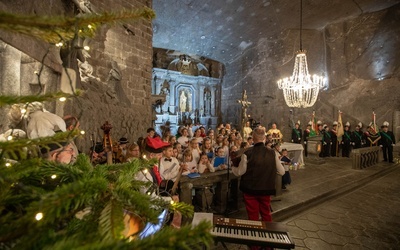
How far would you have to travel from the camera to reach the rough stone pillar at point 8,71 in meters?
3.29

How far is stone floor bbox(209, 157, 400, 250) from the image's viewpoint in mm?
3447

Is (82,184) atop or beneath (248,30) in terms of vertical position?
beneath

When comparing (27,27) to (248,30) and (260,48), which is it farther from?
(260,48)

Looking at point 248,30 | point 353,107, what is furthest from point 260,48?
point 353,107

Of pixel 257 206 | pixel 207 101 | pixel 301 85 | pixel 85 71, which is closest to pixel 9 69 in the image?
pixel 85 71

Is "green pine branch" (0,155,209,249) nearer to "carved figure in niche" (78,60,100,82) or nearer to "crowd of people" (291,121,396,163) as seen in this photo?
"carved figure in niche" (78,60,100,82)

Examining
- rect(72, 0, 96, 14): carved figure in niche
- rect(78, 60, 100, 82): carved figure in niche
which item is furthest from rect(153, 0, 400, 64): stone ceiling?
rect(78, 60, 100, 82): carved figure in niche

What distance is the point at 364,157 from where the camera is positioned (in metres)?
8.30

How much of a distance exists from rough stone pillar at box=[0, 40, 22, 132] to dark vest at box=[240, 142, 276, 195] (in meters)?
3.93

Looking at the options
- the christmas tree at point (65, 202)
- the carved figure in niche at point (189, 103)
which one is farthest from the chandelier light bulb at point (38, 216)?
the carved figure in niche at point (189, 103)

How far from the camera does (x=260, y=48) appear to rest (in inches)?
569

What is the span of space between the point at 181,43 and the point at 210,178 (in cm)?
1187

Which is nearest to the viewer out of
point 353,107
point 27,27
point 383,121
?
point 27,27

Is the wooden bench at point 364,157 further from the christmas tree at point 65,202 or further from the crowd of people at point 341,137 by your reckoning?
the christmas tree at point 65,202
